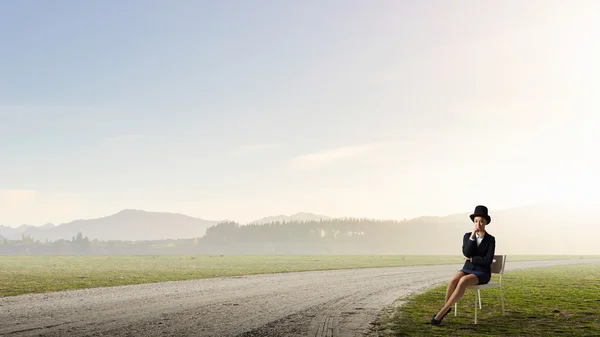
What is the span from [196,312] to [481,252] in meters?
7.84

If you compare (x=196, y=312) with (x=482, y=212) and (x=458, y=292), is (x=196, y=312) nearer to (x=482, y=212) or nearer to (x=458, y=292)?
(x=458, y=292)

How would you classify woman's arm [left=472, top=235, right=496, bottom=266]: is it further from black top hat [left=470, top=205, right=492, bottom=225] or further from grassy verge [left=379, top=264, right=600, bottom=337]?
grassy verge [left=379, top=264, right=600, bottom=337]

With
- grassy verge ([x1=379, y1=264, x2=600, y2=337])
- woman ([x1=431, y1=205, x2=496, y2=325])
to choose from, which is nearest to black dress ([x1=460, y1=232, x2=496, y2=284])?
woman ([x1=431, y1=205, x2=496, y2=325])

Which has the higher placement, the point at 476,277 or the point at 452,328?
the point at 476,277

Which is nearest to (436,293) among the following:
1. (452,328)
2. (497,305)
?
(497,305)

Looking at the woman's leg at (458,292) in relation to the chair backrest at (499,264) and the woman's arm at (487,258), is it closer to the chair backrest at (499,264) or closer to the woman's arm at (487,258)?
the woman's arm at (487,258)

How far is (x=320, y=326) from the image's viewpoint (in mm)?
12445

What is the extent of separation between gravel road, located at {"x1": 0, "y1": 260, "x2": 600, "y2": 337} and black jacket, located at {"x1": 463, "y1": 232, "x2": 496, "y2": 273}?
2.94 m

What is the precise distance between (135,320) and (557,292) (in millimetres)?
17094

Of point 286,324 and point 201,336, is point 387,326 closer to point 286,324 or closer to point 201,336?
point 286,324

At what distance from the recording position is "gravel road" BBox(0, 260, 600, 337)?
11.8 metres

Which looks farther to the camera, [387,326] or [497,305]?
[497,305]

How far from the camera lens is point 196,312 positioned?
49.3 ft

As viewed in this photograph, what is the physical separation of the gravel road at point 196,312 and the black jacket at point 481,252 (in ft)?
9.63
